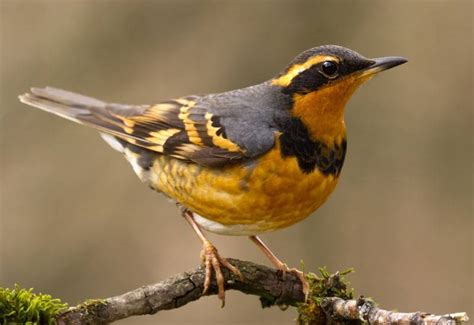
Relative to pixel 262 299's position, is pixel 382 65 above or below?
above

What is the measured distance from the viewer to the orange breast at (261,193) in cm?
608

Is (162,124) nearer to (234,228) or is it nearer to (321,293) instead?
(234,228)

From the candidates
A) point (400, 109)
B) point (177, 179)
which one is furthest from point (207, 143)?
point (400, 109)

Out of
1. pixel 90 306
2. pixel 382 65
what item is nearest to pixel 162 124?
pixel 382 65

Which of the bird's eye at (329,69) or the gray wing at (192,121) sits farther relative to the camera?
the gray wing at (192,121)

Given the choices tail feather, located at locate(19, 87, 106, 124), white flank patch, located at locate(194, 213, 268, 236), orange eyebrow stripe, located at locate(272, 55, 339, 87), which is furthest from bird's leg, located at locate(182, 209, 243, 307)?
tail feather, located at locate(19, 87, 106, 124)

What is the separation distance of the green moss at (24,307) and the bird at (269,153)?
4.67ft

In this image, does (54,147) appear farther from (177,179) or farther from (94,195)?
(177,179)

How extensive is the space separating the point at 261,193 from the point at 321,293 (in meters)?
0.87

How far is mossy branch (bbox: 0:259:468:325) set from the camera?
455 cm

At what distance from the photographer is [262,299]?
5922mm

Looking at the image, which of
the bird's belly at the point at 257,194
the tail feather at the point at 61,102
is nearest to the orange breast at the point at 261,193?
the bird's belly at the point at 257,194

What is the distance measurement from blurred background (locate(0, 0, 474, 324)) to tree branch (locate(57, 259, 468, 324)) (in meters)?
5.85

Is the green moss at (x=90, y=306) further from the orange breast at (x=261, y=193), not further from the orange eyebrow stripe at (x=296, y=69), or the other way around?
the orange eyebrow stripe at (x=296, y=69)
